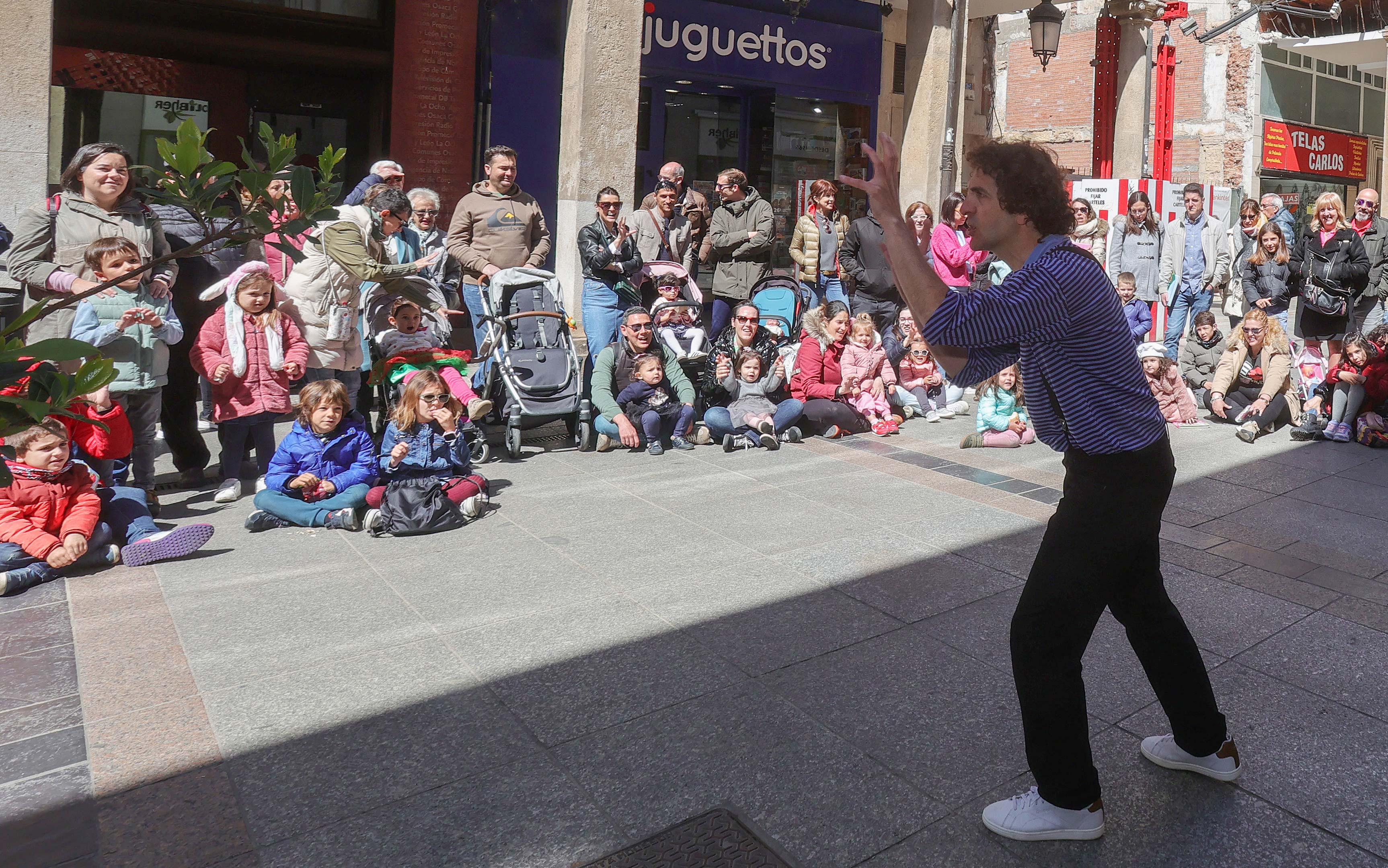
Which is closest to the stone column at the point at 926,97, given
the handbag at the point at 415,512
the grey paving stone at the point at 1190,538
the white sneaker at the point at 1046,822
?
the grey paving stone at the point at 1190,538

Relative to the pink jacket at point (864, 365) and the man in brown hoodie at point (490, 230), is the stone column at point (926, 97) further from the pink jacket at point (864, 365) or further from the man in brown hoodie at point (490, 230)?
the man in brown hoodie at point (490, 230)

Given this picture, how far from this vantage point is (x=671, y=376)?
891cm

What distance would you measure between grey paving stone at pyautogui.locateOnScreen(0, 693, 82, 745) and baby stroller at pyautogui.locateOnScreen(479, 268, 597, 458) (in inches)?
170

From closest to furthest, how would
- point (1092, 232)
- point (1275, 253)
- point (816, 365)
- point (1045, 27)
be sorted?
point (816, 365) → point (1275, 253) → point (1092, 232) → point (1045, 27)

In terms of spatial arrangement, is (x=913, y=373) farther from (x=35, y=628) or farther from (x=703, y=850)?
(x=703, y=850)

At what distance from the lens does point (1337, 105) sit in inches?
1194

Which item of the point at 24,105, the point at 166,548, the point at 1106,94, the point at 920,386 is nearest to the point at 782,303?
the point at 920,386

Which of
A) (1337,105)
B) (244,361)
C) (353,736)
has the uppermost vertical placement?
(1337,105)

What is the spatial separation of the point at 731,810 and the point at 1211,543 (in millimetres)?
4091

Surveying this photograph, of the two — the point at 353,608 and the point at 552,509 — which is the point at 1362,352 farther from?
the point at 353,608

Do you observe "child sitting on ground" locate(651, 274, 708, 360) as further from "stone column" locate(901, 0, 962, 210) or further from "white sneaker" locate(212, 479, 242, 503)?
"stone column" locate(901, 0, 962, 210)

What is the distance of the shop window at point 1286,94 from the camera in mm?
27344

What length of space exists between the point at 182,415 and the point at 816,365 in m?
4.83

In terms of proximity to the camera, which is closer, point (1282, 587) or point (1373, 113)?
point (1282, 587)
